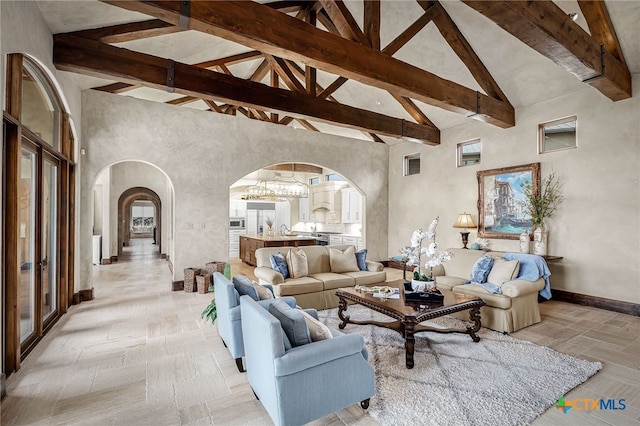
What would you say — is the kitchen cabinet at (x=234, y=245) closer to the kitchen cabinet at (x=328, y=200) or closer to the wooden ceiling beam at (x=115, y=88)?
the kitchen cabinet at (x=328, y=200)

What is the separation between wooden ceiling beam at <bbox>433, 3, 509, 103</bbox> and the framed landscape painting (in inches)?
54.4

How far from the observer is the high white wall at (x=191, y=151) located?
17.5 feet

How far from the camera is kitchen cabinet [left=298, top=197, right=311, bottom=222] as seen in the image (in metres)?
12.6

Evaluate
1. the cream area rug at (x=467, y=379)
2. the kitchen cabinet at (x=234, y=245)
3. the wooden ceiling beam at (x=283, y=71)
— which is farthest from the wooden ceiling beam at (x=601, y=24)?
the kitchen cabinet at (x=234, y=245)

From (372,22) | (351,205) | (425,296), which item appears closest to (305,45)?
(372,22)

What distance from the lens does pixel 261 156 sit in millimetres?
6793

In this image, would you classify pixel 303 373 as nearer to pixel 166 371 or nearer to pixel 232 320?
pixel 232 320

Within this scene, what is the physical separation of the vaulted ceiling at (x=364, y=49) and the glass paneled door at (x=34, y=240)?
132 centimetres

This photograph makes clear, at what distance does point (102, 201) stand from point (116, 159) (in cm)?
542

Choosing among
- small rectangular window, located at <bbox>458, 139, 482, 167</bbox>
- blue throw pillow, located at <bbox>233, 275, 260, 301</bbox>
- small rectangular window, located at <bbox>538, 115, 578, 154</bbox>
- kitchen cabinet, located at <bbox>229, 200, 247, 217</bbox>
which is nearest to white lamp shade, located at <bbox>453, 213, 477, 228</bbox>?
small rectangular window, located at <bbox>458, 139, 482, 167</bbox>

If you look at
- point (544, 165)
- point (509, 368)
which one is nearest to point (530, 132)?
point (544, 165)

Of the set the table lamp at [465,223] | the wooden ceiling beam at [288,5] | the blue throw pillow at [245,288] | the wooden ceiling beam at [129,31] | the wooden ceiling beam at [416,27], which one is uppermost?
the wooden ceiling beam at [288,5]

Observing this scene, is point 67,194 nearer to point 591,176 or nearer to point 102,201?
point 102,201

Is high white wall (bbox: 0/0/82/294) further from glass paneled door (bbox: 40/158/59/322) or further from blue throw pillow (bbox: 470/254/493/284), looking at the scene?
blue throw pillow (bbox: 470/254/493/284)
